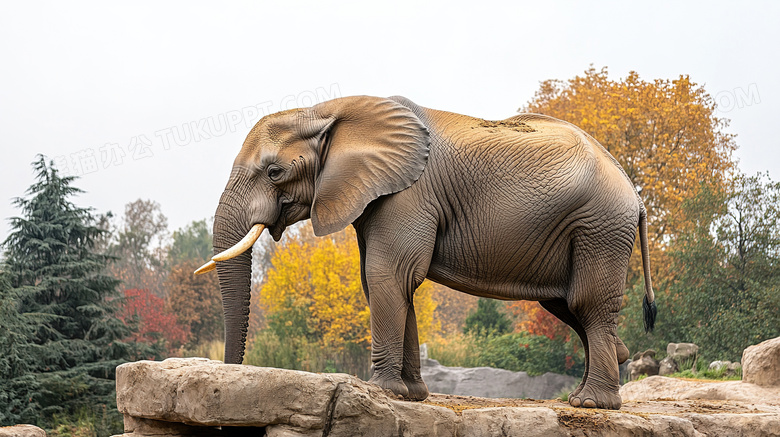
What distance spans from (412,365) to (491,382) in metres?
16.9

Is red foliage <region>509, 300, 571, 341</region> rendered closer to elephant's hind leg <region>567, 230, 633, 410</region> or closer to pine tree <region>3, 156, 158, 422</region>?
pine tree <region>3, 156, 158, 422</region>

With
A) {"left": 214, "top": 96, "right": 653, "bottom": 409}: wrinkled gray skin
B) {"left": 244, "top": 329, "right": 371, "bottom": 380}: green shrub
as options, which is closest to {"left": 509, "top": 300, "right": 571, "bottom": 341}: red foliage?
{"left": 244, "top": 329, "right": 371, "bottom": 380}: green shrub

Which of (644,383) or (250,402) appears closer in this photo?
(250,402)

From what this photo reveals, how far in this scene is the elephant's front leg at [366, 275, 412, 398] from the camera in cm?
618

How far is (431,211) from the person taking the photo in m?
6.40

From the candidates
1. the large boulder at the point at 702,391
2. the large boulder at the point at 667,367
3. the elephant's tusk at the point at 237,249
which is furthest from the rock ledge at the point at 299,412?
the large boulder at the point at 667,367

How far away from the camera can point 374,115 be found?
663 cm

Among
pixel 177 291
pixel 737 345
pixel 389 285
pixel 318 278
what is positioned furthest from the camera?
pixel 177 291

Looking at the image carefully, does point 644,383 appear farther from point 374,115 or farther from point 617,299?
point 374,115

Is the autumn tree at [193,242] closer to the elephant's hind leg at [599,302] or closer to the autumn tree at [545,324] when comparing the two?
the autumn tree at [545,324]

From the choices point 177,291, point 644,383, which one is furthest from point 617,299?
point 177,291

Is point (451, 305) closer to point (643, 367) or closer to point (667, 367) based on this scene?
point (643, 367)

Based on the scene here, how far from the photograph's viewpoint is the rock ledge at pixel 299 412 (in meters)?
5.00

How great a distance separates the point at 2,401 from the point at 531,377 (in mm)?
15223
